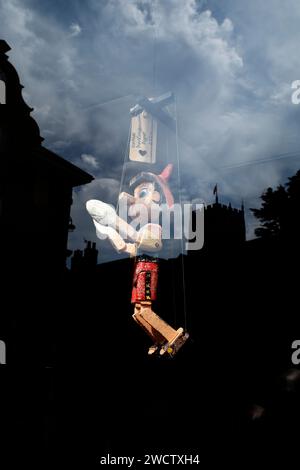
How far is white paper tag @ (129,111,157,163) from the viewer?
3.31 meters

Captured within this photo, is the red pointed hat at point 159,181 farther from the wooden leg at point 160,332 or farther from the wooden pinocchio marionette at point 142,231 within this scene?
the wooden leg at point 160,332

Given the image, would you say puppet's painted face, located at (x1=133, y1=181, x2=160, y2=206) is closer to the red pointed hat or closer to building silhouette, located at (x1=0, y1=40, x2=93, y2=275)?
the red pointed hat

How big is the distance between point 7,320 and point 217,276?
10.7 ft

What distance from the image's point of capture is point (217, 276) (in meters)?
4.36

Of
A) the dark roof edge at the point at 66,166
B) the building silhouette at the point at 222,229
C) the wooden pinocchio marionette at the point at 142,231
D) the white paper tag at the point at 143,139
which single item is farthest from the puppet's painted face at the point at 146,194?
the dark roof edge at the point at 66,166

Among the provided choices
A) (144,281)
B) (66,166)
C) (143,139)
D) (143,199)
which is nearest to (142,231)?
(143,199)

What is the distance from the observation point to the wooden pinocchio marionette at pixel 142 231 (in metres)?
3.15

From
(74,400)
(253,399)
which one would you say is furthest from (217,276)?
(74,400)

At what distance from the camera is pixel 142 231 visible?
3.19 meters

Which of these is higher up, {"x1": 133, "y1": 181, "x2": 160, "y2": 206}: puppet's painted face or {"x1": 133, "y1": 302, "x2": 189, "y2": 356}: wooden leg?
{"x1": 133, "y1": 181, "x2": 160, "y2": 206}: puppet's painted face

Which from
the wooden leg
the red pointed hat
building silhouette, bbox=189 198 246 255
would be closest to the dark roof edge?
building silhouette, bbox=189 198 246 255

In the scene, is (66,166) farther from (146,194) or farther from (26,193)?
(146,194)

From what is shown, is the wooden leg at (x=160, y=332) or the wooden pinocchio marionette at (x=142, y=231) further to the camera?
the wooden pinocchio marionette at (x=142, y=231)

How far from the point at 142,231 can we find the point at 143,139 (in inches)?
34.6
